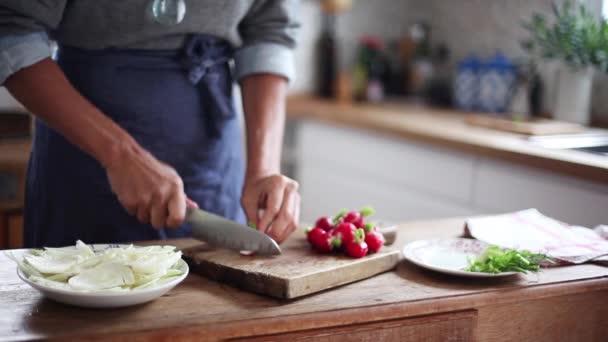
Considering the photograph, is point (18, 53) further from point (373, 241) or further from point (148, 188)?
point (373, 241)

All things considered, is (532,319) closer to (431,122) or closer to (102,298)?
(102,298)

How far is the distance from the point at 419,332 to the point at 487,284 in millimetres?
147

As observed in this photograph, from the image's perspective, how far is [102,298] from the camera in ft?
2.83

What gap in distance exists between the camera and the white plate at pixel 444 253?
1100mm

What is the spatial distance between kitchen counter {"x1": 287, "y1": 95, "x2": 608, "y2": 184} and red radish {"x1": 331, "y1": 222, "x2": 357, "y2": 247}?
897 millimetres

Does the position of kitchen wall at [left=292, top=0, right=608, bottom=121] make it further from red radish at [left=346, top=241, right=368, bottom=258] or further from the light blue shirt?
red radish at [left=346, top=241, right=368, bottom=258]

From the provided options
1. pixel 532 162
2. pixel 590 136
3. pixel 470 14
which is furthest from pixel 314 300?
pixel 470 14

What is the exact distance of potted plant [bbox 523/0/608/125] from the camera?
217 cm

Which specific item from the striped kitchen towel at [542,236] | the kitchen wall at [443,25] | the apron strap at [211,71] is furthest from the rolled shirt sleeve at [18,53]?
the kitchen wall at [443,25]

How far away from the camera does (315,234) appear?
44.5 inches

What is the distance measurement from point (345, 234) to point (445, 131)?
121cm

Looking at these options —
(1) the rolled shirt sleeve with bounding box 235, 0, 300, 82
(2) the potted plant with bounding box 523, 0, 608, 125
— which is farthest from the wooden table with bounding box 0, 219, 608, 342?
(2) the potted plant with bounding box 523, 0, 608, 125

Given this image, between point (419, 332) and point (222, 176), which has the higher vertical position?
point (222, 176)

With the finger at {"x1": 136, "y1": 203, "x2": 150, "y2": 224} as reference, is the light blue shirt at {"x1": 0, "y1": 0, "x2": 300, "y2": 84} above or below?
above
